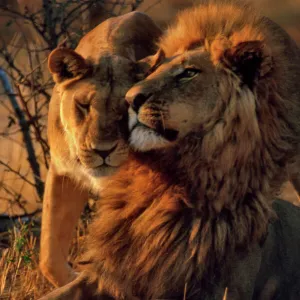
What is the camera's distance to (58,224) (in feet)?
14.9

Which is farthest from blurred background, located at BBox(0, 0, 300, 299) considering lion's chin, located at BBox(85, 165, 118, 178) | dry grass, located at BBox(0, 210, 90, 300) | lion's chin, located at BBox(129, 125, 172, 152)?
lion's chin, located at BBox(129, 125, 172, 152)

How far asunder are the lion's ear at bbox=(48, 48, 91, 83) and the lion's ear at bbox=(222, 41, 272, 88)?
648 mm

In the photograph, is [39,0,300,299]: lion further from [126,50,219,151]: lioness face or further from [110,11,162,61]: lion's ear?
[110,11,162,61]: lion's ear

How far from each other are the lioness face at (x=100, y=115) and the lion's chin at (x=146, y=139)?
231 millimetres

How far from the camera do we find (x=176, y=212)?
3604 millimetres

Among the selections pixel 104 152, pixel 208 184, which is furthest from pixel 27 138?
pixel 208 184

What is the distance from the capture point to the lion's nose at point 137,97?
335cm

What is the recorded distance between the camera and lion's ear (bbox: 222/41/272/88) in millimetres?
3451

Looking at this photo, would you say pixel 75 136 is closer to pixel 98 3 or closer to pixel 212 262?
pixel 212 262

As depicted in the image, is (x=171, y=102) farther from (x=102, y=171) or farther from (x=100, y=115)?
(x=102, y=171)

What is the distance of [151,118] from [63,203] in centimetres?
133

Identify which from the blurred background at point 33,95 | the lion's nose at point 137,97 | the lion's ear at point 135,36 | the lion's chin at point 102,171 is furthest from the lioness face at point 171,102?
the blurred background at point 33,95

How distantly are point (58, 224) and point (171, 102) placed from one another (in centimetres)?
138

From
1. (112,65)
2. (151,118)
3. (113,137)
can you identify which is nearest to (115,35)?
(112,65)
